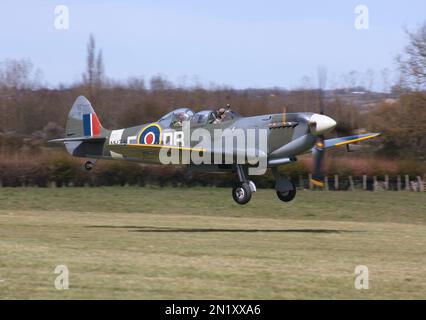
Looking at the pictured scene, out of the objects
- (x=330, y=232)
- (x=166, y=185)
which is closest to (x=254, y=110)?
(x=166, y=185)

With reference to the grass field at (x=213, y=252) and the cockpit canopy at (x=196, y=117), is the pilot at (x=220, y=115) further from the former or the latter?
the grass field at (x=213, y=252)

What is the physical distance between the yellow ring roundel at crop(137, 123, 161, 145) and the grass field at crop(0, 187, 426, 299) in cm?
230

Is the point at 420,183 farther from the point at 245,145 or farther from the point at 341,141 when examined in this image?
the point at 245,145

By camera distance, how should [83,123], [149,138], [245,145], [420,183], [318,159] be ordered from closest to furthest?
1. [318,159]
2. [245,145]
3. [149,138]
4. [83,123]
5. [420,183]

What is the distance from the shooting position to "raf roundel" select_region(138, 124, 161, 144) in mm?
20906

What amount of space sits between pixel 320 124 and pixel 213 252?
6.34 m

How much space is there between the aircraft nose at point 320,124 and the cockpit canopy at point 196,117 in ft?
6.97

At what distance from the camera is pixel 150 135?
21.2m

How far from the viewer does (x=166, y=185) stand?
38.9 m

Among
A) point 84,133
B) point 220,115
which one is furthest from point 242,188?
point 84,133

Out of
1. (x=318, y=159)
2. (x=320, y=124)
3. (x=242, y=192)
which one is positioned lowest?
(x=242, y=192)

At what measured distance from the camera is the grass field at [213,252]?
1035cm

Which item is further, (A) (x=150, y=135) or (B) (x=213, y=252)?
(A) (x=150, y=135)
